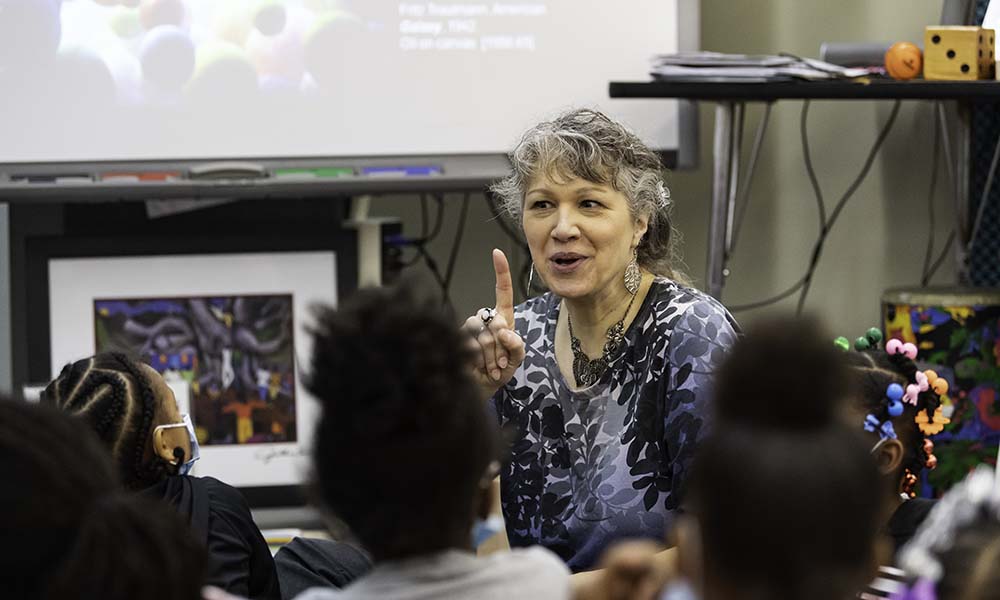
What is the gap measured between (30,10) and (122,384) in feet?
4.78

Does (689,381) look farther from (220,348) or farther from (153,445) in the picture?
(220,348)

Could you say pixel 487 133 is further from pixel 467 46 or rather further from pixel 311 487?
pixel 311 487

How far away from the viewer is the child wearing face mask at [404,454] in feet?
2.89

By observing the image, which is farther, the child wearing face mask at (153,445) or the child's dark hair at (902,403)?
the child's dark hair at (902,403)

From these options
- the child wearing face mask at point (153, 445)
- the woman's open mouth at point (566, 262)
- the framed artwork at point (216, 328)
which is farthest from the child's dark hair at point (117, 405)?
the framed artwork at point (216, 328)

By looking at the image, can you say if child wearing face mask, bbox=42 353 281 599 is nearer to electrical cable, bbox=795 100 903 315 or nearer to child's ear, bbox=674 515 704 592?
child's ear, bbox=674 515 704 592

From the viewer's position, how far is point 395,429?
2.89 feet

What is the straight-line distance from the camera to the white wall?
318 centimetres

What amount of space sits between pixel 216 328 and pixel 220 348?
4 centimetres

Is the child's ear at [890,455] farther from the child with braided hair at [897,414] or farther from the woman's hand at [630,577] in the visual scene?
the woman's hand at [630,577]

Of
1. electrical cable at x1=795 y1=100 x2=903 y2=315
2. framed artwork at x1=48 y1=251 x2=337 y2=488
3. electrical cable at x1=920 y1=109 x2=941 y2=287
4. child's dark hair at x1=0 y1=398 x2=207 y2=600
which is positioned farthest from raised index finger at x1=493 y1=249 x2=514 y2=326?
electrical cable at x1=920 y1=109 x2=941 y2=287

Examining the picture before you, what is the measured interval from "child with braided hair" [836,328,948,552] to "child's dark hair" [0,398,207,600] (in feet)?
2.98

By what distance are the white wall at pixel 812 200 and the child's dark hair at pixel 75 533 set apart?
7.79ft

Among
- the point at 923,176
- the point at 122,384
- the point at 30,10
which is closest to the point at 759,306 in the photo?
the point at 923,176
